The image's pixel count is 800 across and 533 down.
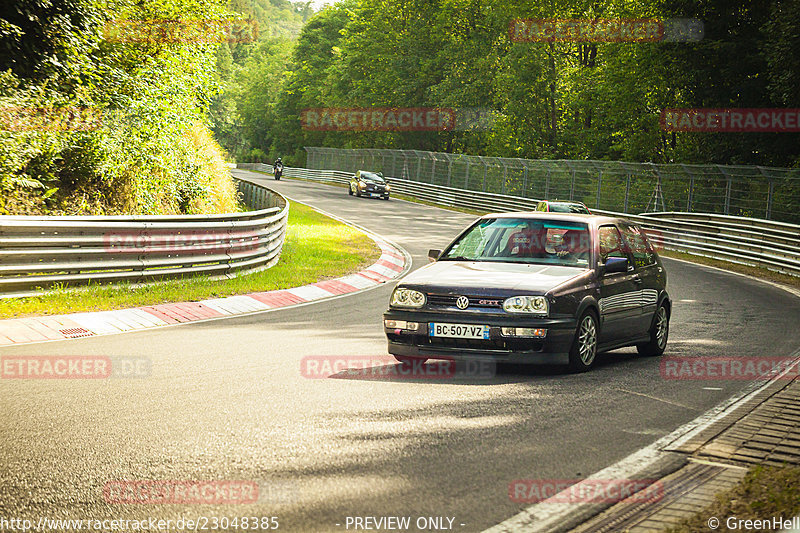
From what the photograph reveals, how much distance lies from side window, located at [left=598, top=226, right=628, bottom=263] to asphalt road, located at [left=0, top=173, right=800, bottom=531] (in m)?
1.19

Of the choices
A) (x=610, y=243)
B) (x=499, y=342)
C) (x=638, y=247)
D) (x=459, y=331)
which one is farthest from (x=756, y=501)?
(x=638, y=247)

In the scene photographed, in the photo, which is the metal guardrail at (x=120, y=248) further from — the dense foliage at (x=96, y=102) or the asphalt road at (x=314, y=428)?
the asphalt road at (x=314, y=428)

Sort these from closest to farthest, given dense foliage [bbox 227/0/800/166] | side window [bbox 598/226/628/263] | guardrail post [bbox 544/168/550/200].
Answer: side window [bbox 598/226/628/263]
dense foliage [bbox 227/0/800/166]
guardrail post [bbox 544/168/550/200]

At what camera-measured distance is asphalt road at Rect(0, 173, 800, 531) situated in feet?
15.0

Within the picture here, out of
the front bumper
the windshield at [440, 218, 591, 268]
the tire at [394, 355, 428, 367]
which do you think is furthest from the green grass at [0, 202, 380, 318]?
the front bumper

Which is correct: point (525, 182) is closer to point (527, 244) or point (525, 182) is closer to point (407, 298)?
point (527, 244)

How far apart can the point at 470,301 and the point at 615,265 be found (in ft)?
6.29

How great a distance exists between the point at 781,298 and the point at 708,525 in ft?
49.2

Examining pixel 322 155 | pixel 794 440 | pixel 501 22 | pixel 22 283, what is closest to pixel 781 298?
pixel 794 440

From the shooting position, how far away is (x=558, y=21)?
54.5 meters

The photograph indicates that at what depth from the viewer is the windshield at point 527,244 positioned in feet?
30.7

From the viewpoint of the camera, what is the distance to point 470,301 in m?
8.34

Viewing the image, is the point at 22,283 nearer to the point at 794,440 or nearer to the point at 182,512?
the point at 182,512

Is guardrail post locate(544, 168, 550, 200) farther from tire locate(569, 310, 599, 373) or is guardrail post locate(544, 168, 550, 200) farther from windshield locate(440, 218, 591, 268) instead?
tire locate(569, 310, 599, 373)
